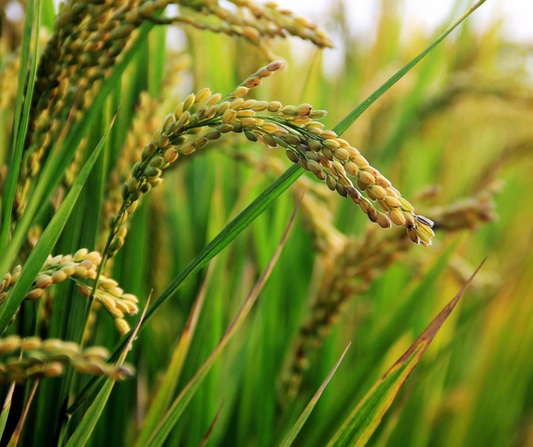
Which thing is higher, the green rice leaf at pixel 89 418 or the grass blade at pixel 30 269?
the grass blade at pixel 30 269

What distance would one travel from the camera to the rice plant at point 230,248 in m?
0.51

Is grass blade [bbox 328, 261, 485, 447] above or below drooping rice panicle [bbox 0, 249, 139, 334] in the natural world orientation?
below

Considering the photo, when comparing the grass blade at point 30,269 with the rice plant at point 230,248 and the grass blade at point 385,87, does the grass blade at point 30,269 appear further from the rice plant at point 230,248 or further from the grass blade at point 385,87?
the grass blade at point 385,87

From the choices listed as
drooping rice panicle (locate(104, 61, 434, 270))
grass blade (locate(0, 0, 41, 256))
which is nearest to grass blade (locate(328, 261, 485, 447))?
drooping rice panicle (locate(104, 61, 434, 270))

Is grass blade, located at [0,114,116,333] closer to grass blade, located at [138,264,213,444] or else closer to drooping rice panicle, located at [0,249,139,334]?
drooping rice panicle, located at [0,249,139,334]

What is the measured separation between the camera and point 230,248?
1.26 meters

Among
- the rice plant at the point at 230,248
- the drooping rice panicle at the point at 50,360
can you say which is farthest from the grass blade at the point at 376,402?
the drooping rice panicle at the point at 50,360

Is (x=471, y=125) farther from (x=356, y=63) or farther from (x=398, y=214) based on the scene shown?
(x=398, y=214)

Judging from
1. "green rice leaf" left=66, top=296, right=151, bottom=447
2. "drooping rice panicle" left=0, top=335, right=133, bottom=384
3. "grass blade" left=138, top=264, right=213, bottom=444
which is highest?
"drooping rice panicle" left=0, top=335, right=133, bottom=384

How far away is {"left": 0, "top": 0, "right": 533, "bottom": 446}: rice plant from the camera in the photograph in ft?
1.68

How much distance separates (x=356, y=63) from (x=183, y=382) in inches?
71.0

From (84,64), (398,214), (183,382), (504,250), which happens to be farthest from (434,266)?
(504,250)

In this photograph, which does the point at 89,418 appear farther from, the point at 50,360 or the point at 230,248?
the point at 230,248

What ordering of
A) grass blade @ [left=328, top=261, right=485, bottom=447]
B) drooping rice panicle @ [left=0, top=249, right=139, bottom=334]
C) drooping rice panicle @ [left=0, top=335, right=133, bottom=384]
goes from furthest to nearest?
grass blade @ [left=328, top=261, right=485, bottom=447] → drooping rice panicle @ [left=0, top=249, right=139, bottom=334] → drooping rice panicle @ [left=0, top=335, right=133, bottom=384]
